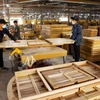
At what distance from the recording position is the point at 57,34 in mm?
8664

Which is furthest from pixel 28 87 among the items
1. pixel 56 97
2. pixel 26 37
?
pixel 26 37

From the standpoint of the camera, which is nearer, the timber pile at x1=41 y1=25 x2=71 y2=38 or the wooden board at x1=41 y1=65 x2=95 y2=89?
the wooden board at x1=41 y1=65 x2=95 y2=89

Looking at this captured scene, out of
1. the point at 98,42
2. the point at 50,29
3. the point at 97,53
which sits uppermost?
the point at 50,29

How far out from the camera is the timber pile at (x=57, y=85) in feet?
6.44

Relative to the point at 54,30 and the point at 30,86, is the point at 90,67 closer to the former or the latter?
the point at 30,86

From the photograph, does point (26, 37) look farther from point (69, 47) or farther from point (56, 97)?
point (56, 97)

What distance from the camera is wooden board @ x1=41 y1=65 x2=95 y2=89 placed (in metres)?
2.25

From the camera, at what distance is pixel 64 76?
256 cm

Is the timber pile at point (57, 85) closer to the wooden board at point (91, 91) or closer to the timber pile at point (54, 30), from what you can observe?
the wooden board at point (91, 91)

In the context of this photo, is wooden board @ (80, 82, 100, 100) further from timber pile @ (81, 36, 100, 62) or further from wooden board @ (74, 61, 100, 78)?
timber pile @ (81, 36, 100, 62)

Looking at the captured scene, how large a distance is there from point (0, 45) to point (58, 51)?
199cm

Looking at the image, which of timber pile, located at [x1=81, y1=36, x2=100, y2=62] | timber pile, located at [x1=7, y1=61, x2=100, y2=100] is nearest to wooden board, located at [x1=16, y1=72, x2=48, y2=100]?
timber pile, located at [x1=7, y1=61, x2=100, y2=100]

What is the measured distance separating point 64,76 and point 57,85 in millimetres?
432

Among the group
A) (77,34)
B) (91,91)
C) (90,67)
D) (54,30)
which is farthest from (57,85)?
(54,30)
